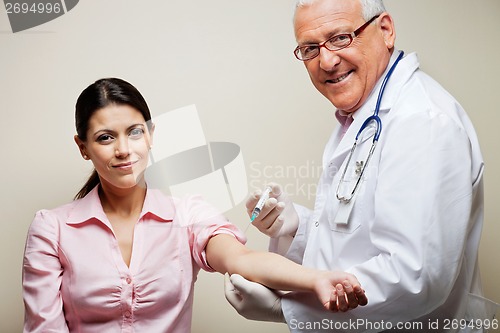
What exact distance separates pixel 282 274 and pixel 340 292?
0.23m

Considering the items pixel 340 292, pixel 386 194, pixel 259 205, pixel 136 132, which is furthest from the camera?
pixel 136 132

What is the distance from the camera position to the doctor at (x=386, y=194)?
1278 millimetres

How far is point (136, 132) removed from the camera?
180 centimetres

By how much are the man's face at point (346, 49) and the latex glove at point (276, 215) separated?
322 mm

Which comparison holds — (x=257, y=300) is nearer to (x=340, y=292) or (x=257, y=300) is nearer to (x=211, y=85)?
(x=340, y=292)

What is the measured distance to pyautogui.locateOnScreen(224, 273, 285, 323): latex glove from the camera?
143cm

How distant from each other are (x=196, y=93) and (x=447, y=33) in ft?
3.09

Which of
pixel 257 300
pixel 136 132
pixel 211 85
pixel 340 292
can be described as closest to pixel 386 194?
pixel 340 292

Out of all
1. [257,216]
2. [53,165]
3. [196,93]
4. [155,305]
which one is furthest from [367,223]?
[53,165]

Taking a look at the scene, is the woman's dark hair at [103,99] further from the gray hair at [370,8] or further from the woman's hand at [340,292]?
the woman's hand at [340,292]

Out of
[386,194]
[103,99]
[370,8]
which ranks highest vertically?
[370,8]

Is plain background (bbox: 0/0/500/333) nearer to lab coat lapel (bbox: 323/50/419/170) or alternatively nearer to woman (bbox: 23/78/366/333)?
woman (bbox: 23/78/366/333)

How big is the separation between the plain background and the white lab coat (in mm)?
832

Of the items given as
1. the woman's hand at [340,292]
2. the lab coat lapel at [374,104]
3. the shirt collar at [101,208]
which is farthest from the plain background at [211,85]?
the woman's hand at [340,292]
